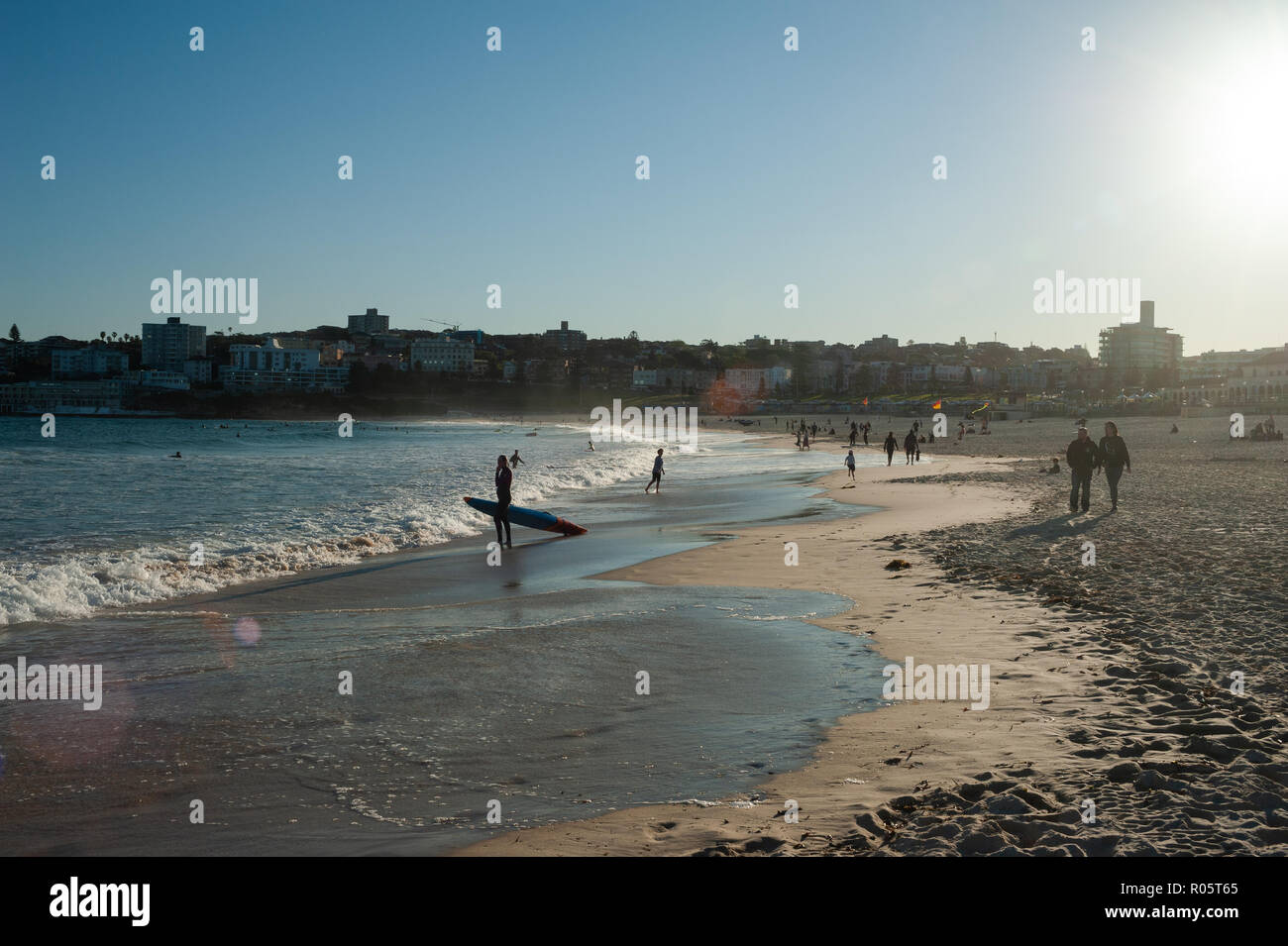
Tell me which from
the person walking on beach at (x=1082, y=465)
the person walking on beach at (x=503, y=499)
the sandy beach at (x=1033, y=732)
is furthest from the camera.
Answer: the person walking on beach at (x=1082, y=465)

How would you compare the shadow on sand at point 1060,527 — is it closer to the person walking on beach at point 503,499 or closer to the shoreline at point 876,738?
the shoreline at point 876,738

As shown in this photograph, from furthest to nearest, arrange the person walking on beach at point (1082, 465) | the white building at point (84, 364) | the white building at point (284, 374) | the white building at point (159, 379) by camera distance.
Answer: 1. the white building at point (84, 364)
2. the white building at point (284, 374)
3. the white building at point (159, 379)
4. the person walking on beach at point (1082, 465)

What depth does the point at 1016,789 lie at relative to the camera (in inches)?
190

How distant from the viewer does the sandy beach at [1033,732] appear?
14.2 ft

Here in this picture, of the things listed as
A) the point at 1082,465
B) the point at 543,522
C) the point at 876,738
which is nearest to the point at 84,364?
the point at 543,522

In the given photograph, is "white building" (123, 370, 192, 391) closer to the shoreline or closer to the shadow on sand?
the shadow on sand

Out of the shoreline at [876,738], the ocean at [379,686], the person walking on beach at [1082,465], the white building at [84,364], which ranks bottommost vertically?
the ocean at [379,686]

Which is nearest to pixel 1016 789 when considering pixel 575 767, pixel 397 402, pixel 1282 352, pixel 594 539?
pixel 575 767

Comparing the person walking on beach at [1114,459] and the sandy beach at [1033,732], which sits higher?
the person walking on beach at [1114,459]

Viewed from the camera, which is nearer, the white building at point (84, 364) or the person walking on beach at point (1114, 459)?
the person walking on beach at point (1114, 459)

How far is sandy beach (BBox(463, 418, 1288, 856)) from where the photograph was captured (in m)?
4.33

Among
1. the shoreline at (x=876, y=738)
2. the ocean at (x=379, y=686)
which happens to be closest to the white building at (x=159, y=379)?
the ocean at (x=379, y=686)

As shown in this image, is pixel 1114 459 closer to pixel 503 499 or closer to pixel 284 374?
pixel 503 499
